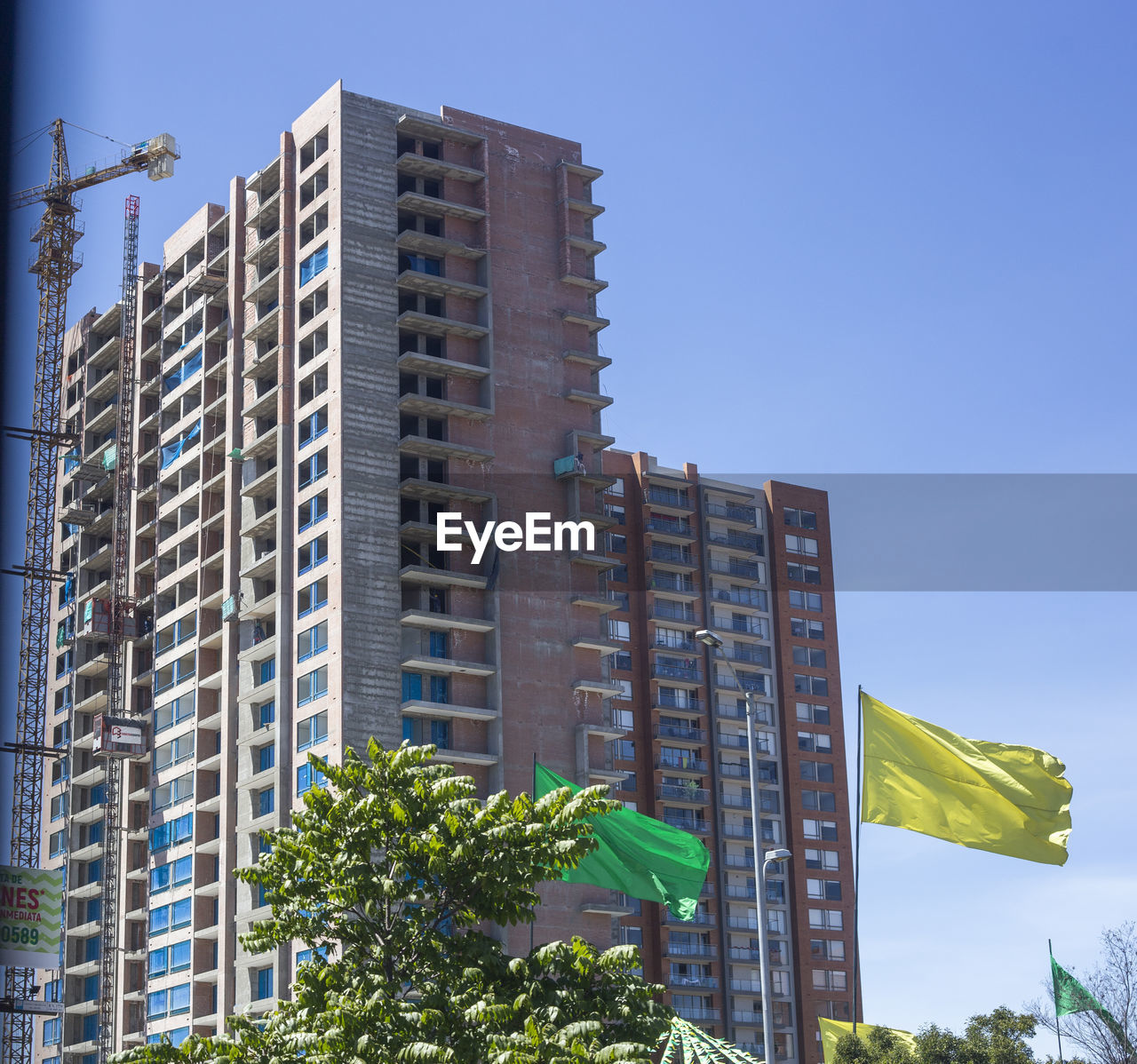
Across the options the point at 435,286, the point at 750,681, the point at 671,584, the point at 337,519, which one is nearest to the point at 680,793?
the point at 750,681

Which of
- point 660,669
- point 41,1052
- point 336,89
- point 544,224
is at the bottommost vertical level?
point 41,1052

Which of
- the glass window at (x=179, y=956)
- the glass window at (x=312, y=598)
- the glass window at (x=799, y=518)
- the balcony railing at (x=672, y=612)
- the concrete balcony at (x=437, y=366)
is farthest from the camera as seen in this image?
the glass window at (x=799, y=518)

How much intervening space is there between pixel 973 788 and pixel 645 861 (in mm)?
9478

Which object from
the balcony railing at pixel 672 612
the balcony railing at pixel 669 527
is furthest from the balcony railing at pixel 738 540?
the balcony railing at pixel 672 612

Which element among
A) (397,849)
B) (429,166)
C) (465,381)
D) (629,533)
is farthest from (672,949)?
(397,849)

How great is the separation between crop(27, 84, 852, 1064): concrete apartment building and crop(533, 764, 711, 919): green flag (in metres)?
33.3

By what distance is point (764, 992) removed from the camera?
36.7 m

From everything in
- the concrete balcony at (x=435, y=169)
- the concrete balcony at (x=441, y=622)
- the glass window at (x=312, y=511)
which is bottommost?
the concrete balcony at (x=441, y=622)

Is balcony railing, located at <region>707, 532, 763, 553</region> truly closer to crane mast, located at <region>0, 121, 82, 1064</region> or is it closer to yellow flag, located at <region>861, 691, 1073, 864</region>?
crane mast, located at <region>0, 121, 82, 1064</region>

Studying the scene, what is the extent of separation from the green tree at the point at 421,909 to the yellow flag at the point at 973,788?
31.8 ft

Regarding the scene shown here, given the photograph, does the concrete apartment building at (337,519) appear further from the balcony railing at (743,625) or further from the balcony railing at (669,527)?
the balcony railing at (743,625)

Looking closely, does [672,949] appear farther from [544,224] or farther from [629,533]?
[544,224]

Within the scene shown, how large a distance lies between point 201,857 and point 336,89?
41.6m

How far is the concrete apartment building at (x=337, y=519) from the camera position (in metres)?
78.6
